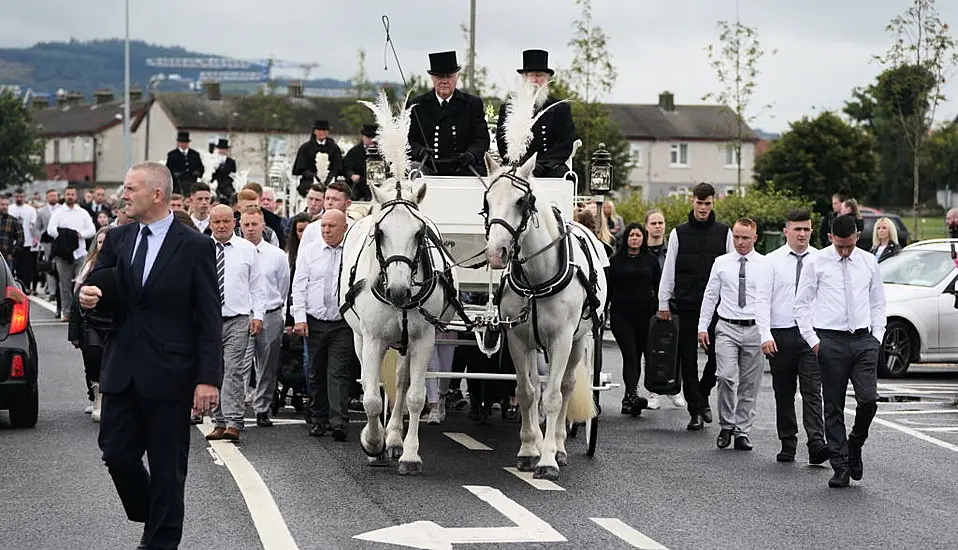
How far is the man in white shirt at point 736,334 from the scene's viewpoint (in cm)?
1361

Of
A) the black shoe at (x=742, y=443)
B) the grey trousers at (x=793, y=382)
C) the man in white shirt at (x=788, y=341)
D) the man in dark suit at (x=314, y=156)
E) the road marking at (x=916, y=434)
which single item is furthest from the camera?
the man in dark suit at (x=314, y=156)

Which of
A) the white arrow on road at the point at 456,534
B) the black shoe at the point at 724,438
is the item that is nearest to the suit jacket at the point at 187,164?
the black shoe at the point at 724,438

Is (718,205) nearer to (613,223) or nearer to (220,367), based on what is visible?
(613,223)

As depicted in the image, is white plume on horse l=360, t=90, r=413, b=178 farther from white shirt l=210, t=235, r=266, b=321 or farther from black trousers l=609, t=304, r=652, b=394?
black trousers l=609, t=304, r=652, b=394

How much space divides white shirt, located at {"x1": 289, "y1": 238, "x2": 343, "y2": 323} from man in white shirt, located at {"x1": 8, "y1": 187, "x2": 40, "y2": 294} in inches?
790

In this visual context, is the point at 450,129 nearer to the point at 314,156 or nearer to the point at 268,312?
the point at 268,312

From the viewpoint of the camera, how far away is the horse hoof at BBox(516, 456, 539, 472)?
Answer: 11750 millimetres

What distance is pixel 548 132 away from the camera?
13766 millimetres

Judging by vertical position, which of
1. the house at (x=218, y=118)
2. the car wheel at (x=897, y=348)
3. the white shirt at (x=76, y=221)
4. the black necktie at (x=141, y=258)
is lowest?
the car wheel at (x=897, y=348)

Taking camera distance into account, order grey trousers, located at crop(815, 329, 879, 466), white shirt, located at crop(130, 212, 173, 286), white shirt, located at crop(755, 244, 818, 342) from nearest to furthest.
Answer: white shirt, located at crop(130, 212, 173, 286), grey trousers, located at crop(815, 329, 879, 466), white shirt, located at crop(755, 244, 818, 342)

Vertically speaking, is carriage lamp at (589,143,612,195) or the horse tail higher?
carriage lamp at (589,143,612,195)

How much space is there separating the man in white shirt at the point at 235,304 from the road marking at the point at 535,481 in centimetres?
277

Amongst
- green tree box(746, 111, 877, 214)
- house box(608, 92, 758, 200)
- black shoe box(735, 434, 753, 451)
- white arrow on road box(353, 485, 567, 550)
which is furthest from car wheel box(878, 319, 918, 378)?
house box(608, 92, 758, 200)

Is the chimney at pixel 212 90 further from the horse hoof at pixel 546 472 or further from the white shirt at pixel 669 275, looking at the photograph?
the horse hoof at pixel 546 472
